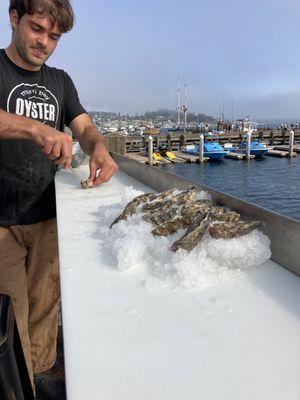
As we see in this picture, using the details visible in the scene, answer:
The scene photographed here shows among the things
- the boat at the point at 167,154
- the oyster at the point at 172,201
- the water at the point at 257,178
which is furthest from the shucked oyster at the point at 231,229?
the boat at the point at 167,154

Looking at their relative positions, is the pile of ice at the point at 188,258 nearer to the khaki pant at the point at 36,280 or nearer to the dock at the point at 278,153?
the khaki pant at the point at 36,280

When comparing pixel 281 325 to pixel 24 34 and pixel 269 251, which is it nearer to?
pixel 269 251

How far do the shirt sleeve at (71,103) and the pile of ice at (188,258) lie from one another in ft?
6.07

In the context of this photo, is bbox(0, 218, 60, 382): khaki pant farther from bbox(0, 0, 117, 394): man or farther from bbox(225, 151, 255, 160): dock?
bbox(225, 151, 255, 160): dock

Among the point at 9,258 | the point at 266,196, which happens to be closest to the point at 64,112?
the point at 9,258

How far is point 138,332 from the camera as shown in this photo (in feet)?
4.16

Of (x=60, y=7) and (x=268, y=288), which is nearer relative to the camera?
(x=268, y=288)

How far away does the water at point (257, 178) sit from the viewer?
81.8ft

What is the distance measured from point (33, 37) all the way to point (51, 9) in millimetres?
228

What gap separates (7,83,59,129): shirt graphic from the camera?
9.07 ft

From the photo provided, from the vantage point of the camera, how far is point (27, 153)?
9.33 feet

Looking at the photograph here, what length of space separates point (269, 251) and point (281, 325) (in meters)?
0.50

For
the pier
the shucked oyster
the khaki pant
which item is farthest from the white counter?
the pier

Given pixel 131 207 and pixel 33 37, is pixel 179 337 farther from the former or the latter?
pixel 33 37
